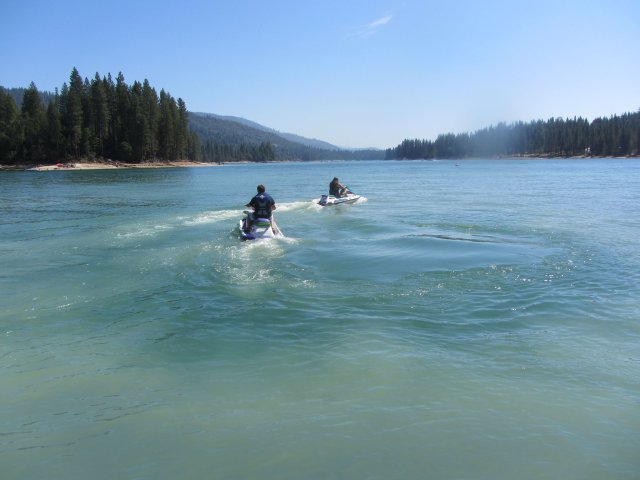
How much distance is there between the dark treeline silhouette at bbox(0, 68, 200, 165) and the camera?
94.1m

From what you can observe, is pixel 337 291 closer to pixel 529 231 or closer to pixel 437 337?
pixel 437 337

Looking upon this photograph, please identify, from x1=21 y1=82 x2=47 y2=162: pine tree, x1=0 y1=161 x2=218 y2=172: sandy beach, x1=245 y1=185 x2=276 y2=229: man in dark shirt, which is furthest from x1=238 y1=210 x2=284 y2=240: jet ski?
x1=21 y1=82 x2=47 y2=162: pine tree

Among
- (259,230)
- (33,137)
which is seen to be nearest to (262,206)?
(259,230)

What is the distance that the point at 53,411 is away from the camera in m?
5.70

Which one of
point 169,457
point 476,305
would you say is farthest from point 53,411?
point 476,305

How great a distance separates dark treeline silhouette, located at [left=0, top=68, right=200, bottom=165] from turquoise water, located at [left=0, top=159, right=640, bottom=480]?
92.9m

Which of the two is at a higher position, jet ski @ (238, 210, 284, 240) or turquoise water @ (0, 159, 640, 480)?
jet ski @ (238, 210, 284, 240)

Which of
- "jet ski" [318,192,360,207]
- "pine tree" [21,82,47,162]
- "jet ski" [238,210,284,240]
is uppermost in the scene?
"pine tree" [21,82,47,162]

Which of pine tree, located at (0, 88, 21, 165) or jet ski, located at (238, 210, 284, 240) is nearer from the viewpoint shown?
jet ski, located at (238, 210, 284, 240)

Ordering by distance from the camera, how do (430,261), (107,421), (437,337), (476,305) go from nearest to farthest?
1. (107,421)
2. (437,337)
3. (476,305)
4. (430,261)

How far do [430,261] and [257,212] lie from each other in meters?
6.58

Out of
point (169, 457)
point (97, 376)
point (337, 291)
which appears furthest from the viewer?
point (337, 291)

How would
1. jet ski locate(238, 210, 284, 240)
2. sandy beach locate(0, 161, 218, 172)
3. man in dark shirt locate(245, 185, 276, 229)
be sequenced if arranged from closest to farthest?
jet ski locate(238, 210, 284, 240) < man in dark shirt locate(245, 185, 276, 229) < sandy beach locate(0, 161, 218, 172)

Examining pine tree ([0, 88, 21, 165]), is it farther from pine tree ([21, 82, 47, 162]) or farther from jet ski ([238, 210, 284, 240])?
jet ski ([238, 210, 284, 240])
